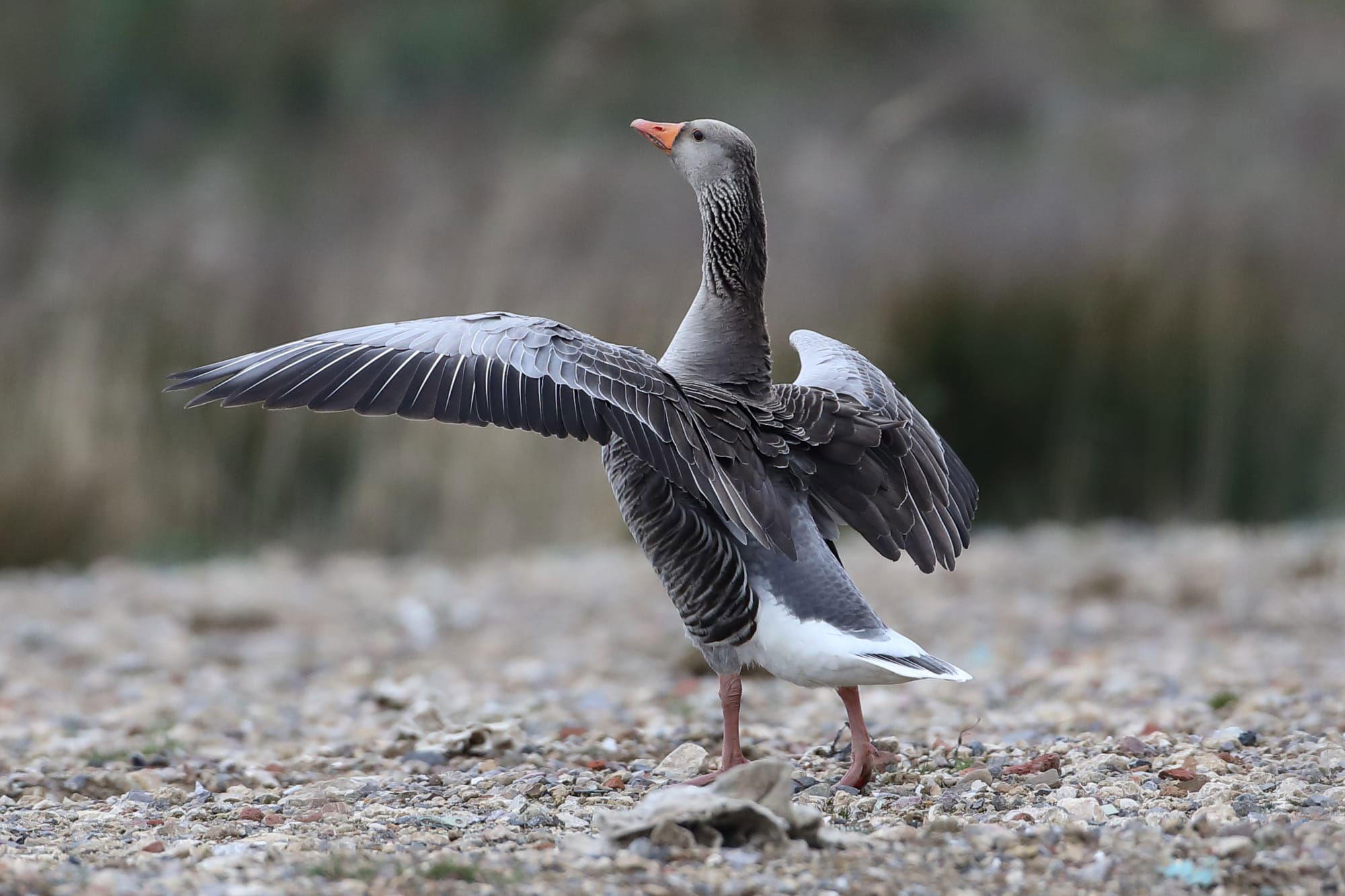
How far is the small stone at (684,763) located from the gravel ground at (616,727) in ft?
0.07

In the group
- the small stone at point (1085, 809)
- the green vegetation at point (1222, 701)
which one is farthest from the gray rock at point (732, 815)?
the green vegetation at point (1222, 701)

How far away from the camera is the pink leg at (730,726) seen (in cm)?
513

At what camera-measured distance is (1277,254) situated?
14.0m

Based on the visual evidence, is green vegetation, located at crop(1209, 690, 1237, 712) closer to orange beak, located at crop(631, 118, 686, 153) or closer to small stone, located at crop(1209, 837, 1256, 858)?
small stone, located at crop(1209, 837, 1256, 858)

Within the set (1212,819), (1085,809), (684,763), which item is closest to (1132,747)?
(1085,809)

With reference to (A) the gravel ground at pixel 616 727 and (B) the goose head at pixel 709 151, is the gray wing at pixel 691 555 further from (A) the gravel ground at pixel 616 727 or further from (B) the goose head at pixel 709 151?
(B) the goose head at pixel 709 151

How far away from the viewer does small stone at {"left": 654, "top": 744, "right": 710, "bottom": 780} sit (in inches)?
212

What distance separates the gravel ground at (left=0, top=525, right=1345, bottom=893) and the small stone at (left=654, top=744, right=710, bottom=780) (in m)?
0.02

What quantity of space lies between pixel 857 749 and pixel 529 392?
1574 mm

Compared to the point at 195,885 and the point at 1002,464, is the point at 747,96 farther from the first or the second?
the point at 195,885

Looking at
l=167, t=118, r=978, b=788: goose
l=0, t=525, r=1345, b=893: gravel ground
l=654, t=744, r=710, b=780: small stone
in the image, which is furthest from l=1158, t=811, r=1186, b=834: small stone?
l=654, t=744, r=710, b=780: small stone

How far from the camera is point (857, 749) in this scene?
505cm

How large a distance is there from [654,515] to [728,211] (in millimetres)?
1317

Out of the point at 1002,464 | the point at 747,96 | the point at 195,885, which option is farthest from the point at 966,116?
the point at 195,885
